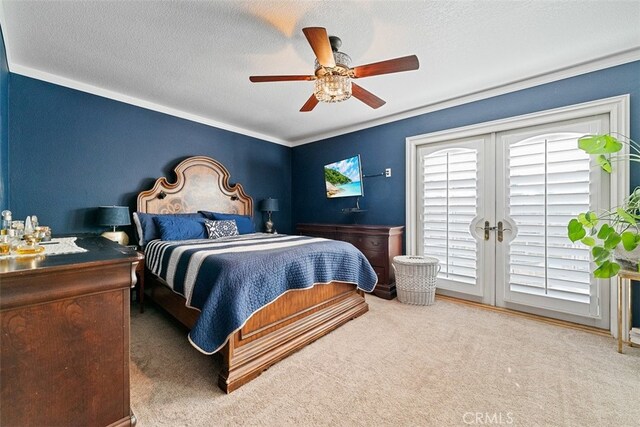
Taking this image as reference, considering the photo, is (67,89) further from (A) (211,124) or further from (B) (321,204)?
(B) (321,204)

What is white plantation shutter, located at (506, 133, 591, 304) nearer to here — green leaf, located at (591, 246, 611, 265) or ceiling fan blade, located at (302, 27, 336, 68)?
green leaf, located at (591, 246, 611, 265)

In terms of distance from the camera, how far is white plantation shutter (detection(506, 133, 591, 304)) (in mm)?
2498

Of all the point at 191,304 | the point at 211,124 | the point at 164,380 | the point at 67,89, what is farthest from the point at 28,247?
the point at 211,124

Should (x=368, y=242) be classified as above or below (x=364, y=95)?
below

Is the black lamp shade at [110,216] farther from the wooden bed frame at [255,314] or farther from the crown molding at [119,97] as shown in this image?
the crown molding at [119,97]

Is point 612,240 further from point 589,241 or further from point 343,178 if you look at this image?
point 343,178

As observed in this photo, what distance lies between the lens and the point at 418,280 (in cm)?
308

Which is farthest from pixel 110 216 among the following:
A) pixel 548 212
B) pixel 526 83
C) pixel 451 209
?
pixel 526 83

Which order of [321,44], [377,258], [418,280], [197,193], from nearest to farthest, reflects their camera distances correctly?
[321,44]
[418,280]
[377,258]
[197,193]

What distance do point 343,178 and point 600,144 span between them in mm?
2865

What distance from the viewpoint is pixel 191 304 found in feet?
6.10

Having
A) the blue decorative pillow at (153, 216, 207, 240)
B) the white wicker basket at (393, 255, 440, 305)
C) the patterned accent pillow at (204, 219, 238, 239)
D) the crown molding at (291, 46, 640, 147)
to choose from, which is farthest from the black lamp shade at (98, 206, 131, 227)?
the crown molding at (291, 46, 640, 147)

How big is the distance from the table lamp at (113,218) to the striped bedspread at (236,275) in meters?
0.59

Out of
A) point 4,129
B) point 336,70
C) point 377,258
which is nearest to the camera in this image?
point 336,70
